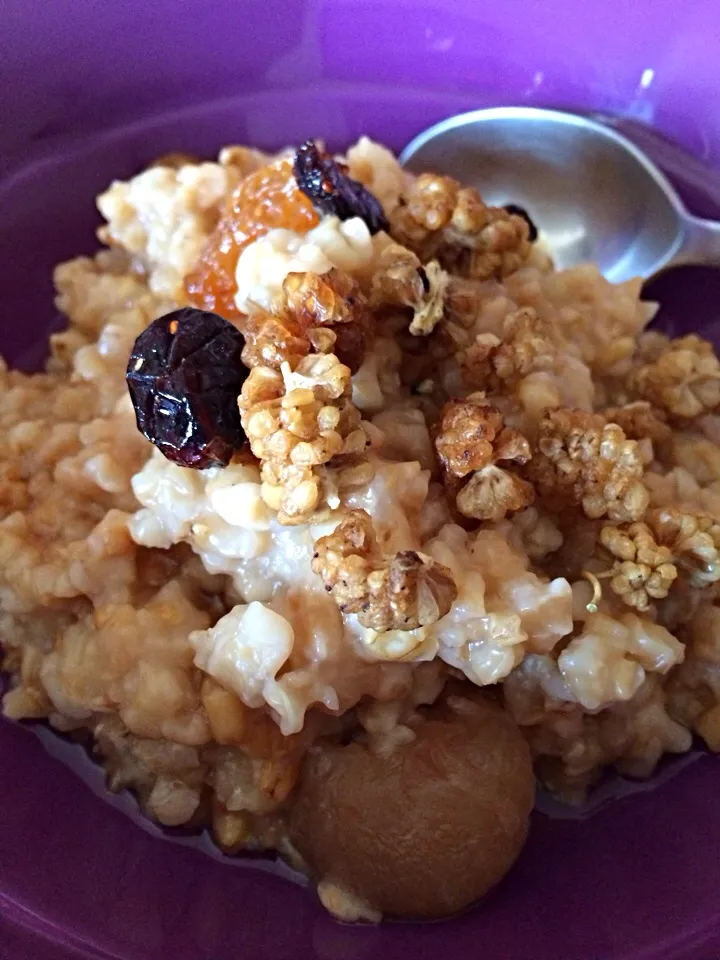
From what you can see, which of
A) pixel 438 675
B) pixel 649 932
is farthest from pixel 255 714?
pixel 649 932

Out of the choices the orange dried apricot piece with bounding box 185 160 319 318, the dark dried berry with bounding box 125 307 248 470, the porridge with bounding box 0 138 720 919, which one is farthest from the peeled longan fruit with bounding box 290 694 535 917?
the orange dried apricot piece with bounding box 185 160 319 318

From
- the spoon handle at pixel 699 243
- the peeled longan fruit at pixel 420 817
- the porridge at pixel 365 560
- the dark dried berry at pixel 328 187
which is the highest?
the dark dried berry at pixel 328 187

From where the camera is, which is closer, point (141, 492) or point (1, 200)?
point (141, 492)

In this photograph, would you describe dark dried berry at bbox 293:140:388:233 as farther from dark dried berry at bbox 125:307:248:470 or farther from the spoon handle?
the spoon handle

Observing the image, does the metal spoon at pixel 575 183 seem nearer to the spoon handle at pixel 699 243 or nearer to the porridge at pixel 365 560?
the spoon handle at pixel 699 243

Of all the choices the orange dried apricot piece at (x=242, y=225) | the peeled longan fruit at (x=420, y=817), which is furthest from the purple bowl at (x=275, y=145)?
the orange dried apricot piece at (x=242, y=225)

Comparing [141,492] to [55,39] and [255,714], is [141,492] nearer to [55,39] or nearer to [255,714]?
[255,714]

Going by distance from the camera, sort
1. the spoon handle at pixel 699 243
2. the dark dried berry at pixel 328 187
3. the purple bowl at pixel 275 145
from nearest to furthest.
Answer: the purple bowl at pixel 275 145 → the dark dried berry at pixel 328 187 → the spoon handle at pixel 699 243
